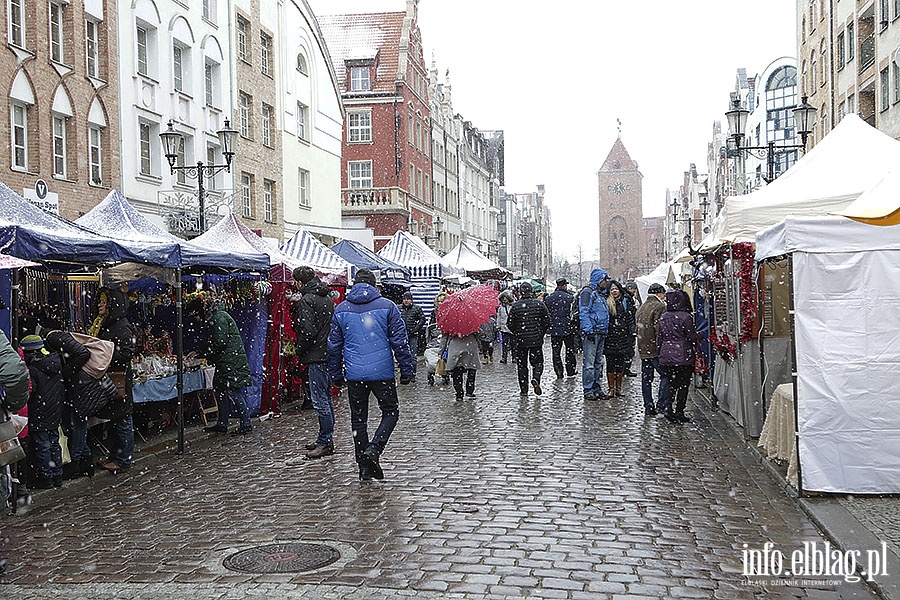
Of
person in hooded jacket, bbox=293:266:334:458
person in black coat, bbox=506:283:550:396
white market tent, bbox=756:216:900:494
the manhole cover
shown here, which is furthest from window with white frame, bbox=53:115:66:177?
white market tent, bbox=756:216:900:494

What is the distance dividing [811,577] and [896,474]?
8.24 feet

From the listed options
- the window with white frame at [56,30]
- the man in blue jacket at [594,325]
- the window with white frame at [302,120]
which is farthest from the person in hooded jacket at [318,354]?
the window with white frame at [302,120]

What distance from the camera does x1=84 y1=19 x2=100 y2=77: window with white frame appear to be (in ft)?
69.3

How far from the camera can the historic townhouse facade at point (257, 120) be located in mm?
29031

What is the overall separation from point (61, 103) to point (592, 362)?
511 inches

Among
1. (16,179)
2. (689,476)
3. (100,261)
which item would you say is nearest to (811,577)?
(689,476)

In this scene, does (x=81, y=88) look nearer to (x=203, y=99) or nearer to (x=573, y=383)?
(x=203, y=99)

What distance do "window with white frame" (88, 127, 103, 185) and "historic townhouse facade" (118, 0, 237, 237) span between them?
64 centimetres

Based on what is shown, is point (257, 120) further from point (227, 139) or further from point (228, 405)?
point (228, 405)

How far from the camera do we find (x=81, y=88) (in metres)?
20.6

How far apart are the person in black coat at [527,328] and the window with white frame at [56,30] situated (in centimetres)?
1182

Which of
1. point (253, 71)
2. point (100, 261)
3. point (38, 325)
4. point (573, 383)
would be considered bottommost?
point (573, 383)

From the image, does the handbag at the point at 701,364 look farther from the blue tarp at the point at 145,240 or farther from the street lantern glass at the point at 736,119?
the blue tarp at the point at 145,240
